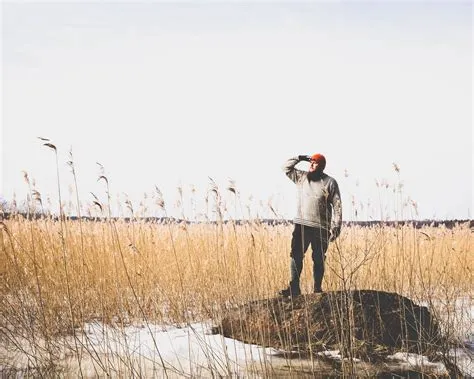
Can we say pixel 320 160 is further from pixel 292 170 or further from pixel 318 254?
pixel 318 254

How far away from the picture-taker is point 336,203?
15.1ft

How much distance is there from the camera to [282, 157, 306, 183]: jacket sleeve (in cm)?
489

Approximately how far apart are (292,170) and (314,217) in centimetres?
56

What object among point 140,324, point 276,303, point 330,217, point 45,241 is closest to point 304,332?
point 276,303

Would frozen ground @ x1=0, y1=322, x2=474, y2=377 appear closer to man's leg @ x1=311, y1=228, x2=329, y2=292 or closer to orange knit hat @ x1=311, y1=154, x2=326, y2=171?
man's leg @ x1=311, y1=228, x2=329, y2=292

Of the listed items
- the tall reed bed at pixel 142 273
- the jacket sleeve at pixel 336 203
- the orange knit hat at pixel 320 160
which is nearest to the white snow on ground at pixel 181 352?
the tall reed bed at pixel 142 273

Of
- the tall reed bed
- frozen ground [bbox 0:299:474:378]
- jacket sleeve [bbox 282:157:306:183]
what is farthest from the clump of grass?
jacket sleeve [bbox 282:157:306:183]

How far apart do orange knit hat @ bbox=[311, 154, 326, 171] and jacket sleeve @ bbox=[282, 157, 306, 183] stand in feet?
0.59

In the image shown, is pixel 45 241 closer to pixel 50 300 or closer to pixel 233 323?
pixel 50 300

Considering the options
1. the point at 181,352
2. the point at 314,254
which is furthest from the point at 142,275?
the point at 314,254

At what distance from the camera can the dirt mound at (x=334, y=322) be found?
13.5 feet

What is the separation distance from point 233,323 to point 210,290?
804mm

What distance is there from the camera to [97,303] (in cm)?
494

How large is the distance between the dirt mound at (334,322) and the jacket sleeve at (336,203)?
67cm
